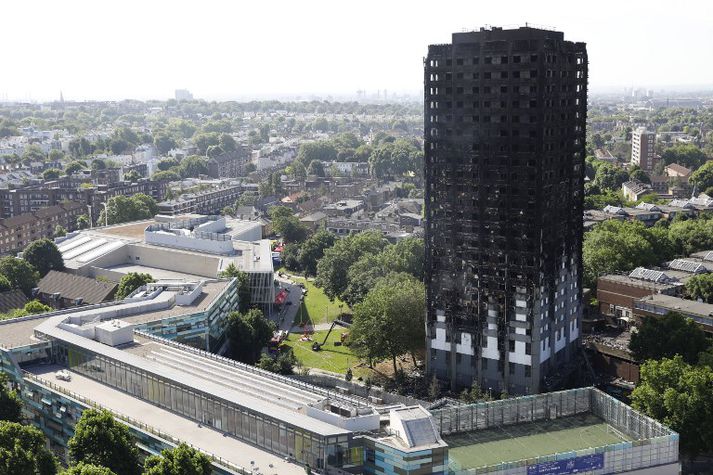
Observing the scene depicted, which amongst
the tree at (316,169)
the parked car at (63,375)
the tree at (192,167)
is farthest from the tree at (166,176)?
the parked car at (63,375)

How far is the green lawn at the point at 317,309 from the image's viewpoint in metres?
85.1

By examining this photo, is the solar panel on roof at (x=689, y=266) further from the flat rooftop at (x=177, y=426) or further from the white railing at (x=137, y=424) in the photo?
the white railing at (x=137, y=424)

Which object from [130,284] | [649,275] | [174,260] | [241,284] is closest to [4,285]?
[130,284]

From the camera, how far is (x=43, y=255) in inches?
3639

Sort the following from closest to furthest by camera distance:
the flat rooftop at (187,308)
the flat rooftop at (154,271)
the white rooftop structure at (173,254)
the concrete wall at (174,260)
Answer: the flat rooftop at (187,308) < the white rooftop structure at (173,254) < the flat rooftop at (154,271) < the concrete wall at (174,260)

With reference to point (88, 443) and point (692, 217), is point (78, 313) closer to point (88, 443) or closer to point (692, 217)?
point (88, 443)

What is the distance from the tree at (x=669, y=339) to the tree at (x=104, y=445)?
128 ft

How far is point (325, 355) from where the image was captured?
242 feet

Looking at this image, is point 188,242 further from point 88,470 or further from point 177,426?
point 88,470

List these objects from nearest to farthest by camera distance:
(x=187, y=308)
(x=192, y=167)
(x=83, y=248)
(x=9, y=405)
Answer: (x=9, y=405)
(x=187, y=308)
(x=83, y=248)
(x=192, y=167)

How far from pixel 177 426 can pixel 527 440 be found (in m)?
19.6

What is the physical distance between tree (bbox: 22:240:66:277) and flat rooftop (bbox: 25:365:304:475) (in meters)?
40.4

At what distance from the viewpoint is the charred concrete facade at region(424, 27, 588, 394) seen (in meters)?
60.3

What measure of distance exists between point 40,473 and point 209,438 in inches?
361
